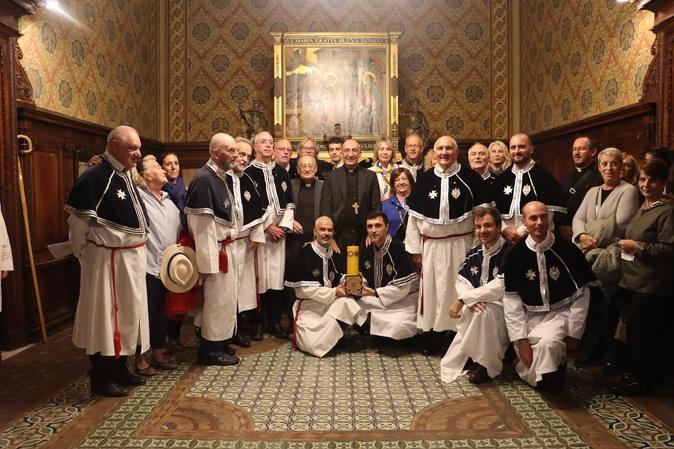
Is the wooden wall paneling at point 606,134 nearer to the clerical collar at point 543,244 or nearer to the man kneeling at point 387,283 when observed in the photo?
the clerical collar at point 543,244

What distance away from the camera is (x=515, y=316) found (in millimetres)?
4176

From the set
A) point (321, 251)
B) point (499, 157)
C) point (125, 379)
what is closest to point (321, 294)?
point (321, 251)

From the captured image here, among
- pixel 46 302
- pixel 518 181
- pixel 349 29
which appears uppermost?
pixel 349 29

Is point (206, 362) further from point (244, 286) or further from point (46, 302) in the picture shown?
point (46, 302)

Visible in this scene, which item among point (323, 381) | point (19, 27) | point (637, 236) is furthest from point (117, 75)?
Result: point (637, 236)

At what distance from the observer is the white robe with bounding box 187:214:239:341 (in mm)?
4621

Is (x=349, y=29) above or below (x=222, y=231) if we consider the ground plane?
above

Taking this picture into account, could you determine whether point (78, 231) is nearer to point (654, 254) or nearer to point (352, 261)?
point (352, 261)

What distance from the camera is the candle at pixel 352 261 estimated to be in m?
5.11

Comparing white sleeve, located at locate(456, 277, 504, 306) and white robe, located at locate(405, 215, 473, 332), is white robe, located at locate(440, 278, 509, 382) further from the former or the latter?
white robe, located at locate(405, 215, 473, 332)

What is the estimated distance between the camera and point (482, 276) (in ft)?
15.2

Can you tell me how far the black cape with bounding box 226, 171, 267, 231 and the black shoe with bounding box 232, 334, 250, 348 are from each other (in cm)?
108

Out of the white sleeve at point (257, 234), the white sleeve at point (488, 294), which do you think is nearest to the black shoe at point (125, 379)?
the white sleeve at point (257, 234)

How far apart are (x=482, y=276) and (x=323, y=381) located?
153 cm
